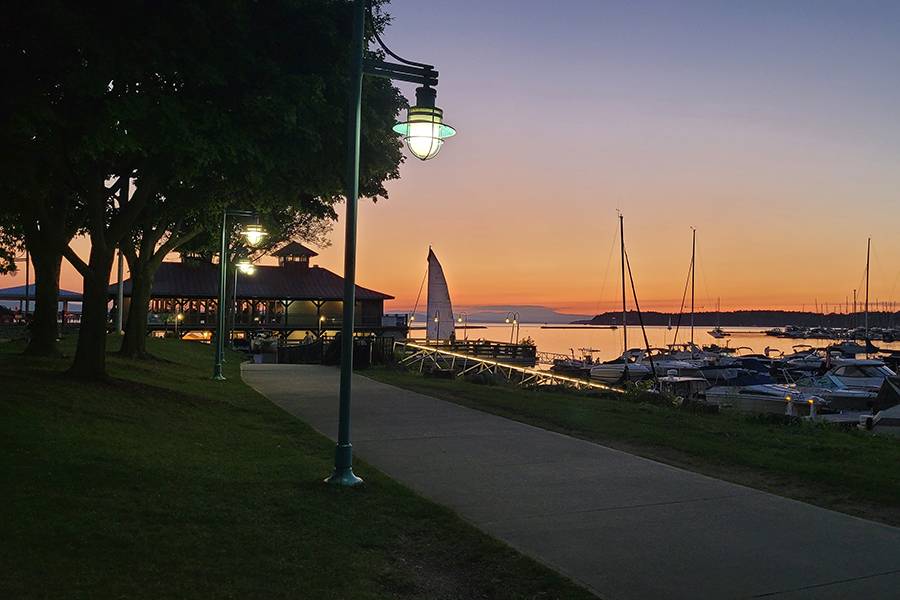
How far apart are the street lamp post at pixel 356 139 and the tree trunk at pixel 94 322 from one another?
854cm

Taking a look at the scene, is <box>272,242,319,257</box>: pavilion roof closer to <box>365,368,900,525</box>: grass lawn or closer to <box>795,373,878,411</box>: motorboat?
<box>795,373,878,411</box>: motorboat

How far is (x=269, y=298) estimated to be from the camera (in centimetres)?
6444

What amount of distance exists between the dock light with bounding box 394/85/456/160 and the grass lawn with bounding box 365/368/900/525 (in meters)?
5.41

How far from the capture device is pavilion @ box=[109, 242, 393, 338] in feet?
205

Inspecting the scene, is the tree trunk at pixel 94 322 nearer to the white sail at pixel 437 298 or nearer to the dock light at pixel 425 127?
the dock light at pixel 425 127

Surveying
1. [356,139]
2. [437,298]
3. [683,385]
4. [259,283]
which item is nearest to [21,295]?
[259,283]

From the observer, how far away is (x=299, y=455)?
10.1 m

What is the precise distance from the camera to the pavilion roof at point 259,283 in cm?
6197

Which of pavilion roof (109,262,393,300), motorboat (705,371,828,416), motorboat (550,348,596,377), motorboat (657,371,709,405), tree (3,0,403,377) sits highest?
tree (3,0,403,377)

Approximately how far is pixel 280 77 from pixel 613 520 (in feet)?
34.5

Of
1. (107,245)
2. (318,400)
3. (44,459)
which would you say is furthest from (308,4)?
(44,459)

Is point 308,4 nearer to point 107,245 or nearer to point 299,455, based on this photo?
point 107,245

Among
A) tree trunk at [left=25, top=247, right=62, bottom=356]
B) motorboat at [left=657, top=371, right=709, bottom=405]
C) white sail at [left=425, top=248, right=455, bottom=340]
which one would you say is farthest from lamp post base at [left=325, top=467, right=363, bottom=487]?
white sail at [left=425, top=248, right=455, bottom=340]

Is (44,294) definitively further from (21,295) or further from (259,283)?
(21,295)
